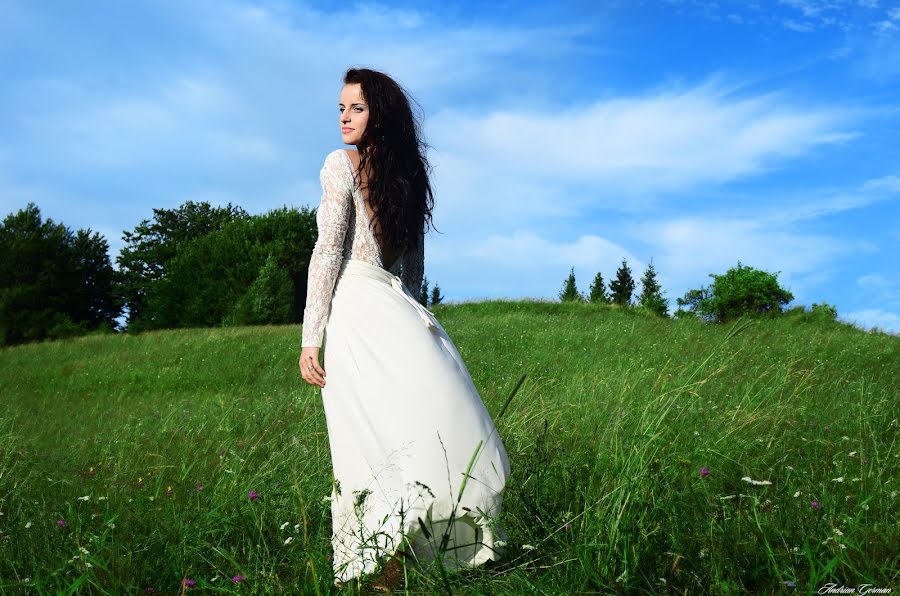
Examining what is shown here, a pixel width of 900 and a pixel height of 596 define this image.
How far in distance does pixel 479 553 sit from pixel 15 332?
33892mm

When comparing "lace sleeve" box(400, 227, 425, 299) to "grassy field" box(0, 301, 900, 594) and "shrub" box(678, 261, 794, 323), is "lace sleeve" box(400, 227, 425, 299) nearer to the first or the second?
"grassy field" box(0, 301, 900, 594)

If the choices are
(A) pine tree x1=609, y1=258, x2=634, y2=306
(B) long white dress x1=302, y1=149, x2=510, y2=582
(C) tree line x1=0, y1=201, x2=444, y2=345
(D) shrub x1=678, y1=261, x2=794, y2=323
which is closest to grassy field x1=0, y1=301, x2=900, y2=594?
(B) long white dress x1=302, y1=149, x2=510, y2=582

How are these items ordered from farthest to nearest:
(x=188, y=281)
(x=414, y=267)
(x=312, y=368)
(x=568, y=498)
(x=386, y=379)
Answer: (x=188, y=281) → (x=414, y=267) → (x=568, y=498) → (x=312, y=368) → (x=386, y=379)

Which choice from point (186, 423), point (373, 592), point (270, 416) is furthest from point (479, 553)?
point (186, 423)

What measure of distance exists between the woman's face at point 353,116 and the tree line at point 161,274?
20.9m


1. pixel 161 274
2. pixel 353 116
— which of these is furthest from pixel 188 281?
pixel 353 116

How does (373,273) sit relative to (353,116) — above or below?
below

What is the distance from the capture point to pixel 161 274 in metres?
39.2

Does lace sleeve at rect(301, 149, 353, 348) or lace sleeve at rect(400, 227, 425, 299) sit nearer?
lace sleeve at rect(301, 149, 353, 348)

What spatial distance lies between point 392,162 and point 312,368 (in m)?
1.19

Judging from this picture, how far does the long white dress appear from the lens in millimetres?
3123

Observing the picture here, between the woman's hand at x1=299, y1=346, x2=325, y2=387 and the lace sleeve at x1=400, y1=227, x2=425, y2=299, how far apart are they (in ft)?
2.31
